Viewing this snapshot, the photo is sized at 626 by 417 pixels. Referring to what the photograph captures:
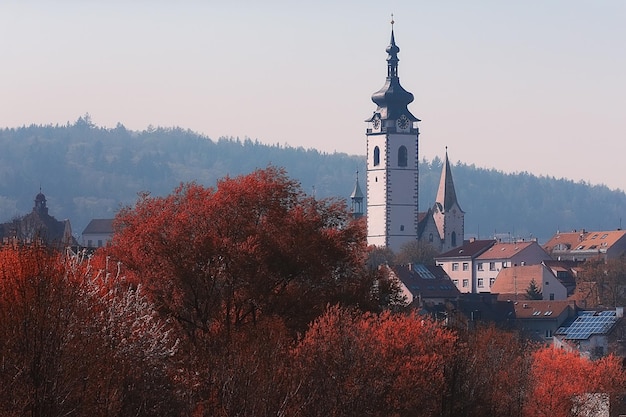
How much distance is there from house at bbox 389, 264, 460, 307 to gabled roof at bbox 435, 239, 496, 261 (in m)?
22.6

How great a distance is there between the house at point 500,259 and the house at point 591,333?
197 feet

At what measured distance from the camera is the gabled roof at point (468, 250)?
19288cm

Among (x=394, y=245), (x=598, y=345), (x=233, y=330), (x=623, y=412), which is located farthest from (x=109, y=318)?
(x=394, y=245)

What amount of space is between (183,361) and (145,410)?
224 inches

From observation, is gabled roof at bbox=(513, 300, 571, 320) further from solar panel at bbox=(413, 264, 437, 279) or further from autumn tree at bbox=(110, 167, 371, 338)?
autumn tree at bbox=(110, 167, 371, 338)

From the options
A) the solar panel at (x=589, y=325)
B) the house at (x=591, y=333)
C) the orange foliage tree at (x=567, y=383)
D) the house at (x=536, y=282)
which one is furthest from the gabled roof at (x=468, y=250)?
the orange foliage tree at (x=567, y=383)

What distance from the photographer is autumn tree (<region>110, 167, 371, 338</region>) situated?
55.9 metres

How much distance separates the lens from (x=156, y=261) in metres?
56.8

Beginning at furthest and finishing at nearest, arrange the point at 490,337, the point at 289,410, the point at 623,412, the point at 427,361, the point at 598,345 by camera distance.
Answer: the point at 598,345
the point at 490,337
the point at 623,412
the point at 427,361
the point at 289,410

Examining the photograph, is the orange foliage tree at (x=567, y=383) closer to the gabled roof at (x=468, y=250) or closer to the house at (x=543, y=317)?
the house at (x=543, y=317)

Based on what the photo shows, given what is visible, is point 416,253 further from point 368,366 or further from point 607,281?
point 368,366

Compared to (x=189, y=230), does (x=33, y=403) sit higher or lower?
lower

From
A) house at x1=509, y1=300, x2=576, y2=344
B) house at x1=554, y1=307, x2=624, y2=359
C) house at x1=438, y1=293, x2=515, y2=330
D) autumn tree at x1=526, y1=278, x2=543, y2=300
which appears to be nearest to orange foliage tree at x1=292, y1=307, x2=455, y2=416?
house at x1=554, y1=307, x2=624, y2=359

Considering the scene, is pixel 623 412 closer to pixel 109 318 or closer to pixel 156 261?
pixel 156 261
